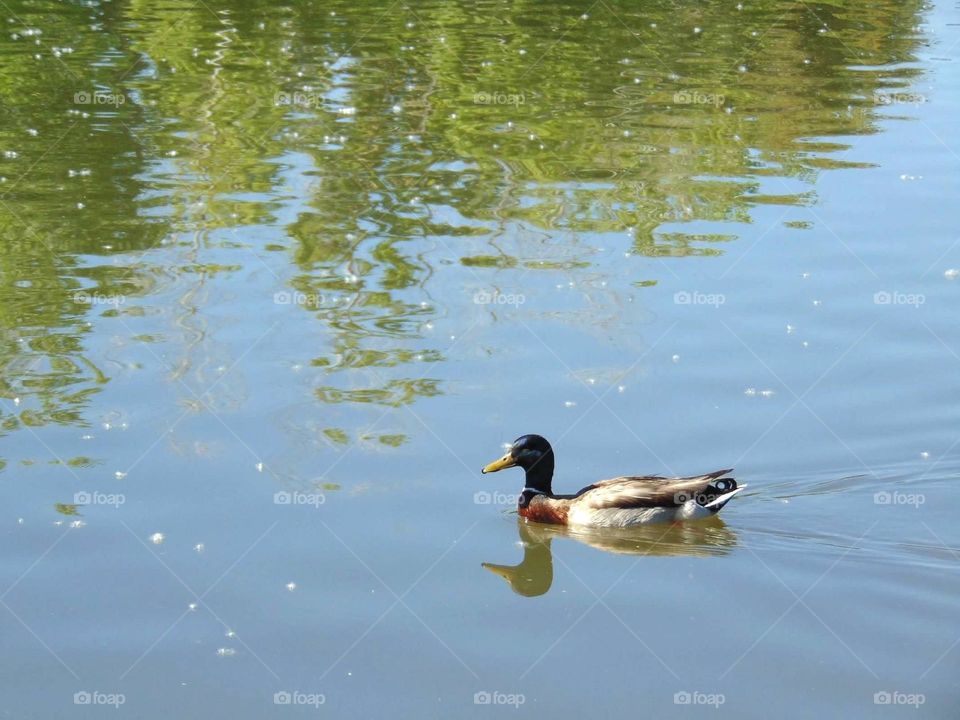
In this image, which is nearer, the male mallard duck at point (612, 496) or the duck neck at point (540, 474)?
the male mallard duck at point (612, 496)

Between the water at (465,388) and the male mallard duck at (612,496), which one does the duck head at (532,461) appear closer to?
the male mallard duck at (612,496)

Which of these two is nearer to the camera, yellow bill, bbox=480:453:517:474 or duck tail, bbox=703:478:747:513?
duck tail, bbox=703:478:747:513

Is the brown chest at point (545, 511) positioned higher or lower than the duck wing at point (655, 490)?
lower

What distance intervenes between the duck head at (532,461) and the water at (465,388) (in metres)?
0.34

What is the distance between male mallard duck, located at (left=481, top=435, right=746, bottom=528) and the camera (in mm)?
9984

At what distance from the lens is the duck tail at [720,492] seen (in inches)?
391

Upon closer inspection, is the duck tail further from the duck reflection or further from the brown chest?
the brown chest

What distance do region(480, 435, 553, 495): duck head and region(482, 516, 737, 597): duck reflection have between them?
1.03ft

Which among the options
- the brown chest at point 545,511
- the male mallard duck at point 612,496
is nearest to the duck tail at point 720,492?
the male mallard duck at point 612,496

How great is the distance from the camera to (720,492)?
32.9 feet

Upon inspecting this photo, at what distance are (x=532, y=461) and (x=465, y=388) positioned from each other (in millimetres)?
1463

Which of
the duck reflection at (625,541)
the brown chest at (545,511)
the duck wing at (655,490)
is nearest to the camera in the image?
the duck reflection at (625,541)

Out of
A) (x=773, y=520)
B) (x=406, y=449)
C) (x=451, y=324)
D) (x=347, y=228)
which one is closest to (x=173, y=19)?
(x=347, y=228)

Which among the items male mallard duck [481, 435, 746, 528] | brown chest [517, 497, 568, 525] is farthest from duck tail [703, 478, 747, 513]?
brown chest [517, 497, 568, 525]
